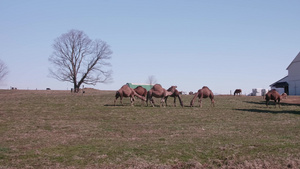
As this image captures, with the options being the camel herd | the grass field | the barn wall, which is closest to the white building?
the barn wall

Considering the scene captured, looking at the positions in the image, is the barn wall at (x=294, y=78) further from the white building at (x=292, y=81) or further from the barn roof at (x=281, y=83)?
the barn roof at (x=281, y=83)

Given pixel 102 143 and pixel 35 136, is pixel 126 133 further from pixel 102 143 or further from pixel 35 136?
pixel 35 136

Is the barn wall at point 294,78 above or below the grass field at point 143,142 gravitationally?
above

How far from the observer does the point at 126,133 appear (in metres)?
16.8

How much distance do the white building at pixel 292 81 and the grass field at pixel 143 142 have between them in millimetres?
50987

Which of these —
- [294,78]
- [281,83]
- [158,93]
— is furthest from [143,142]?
[281,83]

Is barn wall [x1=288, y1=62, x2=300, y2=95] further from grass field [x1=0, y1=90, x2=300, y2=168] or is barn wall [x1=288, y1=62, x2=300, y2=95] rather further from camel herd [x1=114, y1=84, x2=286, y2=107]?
Answer: grass field [x1=0, y1=90, x2=300, y2=168]

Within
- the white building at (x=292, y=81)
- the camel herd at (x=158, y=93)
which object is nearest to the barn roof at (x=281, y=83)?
the white building at (x=292, y=81)

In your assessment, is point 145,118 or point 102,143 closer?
point 102,143

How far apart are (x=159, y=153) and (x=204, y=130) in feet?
20.4

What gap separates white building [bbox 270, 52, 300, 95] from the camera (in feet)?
226

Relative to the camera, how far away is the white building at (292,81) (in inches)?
2714

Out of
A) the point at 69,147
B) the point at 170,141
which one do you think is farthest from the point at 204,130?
the point at 69,147

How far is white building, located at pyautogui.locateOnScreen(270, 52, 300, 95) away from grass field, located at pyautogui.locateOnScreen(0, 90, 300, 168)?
51.0 m
